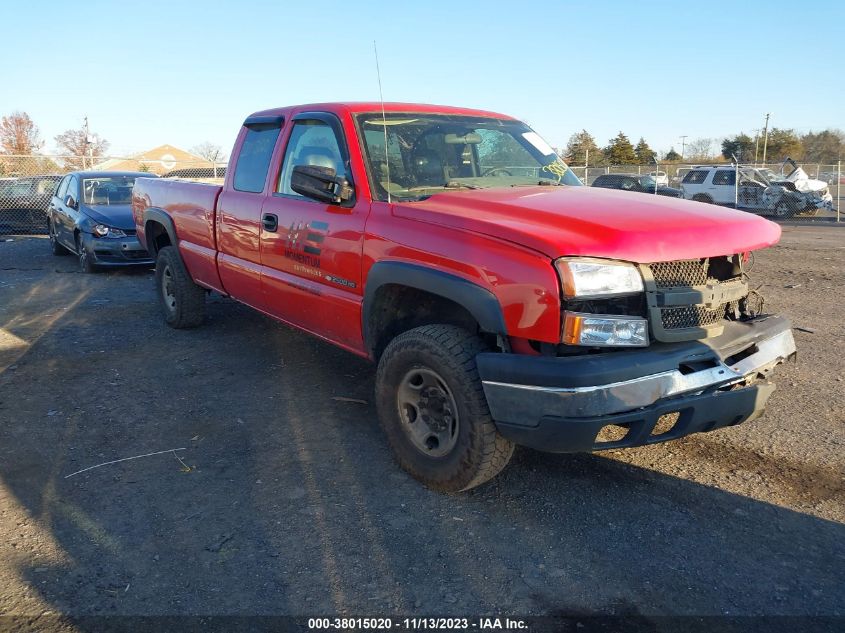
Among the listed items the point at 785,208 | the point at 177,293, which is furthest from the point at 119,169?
the point at 785,208

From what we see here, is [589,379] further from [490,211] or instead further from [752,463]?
Result: [752,463]

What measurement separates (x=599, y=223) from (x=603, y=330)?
52 cm

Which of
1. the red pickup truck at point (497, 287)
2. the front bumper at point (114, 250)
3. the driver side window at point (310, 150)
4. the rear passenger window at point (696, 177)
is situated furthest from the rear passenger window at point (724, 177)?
the driver side window at point (310, 150)

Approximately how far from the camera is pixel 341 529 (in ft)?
10.5

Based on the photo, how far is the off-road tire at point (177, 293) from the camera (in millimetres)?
6535

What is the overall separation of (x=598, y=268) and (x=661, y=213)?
70cm

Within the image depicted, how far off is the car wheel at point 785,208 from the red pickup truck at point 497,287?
19843mm

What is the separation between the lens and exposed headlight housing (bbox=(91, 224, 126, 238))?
10.5m

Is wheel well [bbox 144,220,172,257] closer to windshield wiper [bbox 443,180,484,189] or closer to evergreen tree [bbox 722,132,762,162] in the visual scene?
windshield wiper [bbox 443,180,484,189]

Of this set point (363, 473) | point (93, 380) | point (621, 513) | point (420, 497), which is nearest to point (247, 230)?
point (93, 380)

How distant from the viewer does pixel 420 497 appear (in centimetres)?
351

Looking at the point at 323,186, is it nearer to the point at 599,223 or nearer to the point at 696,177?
the point at 599,223

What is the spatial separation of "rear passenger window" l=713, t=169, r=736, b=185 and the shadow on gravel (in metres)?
20.9

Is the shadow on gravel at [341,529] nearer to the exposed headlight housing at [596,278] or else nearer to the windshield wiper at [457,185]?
the exposed headlight housing at [596,278]
